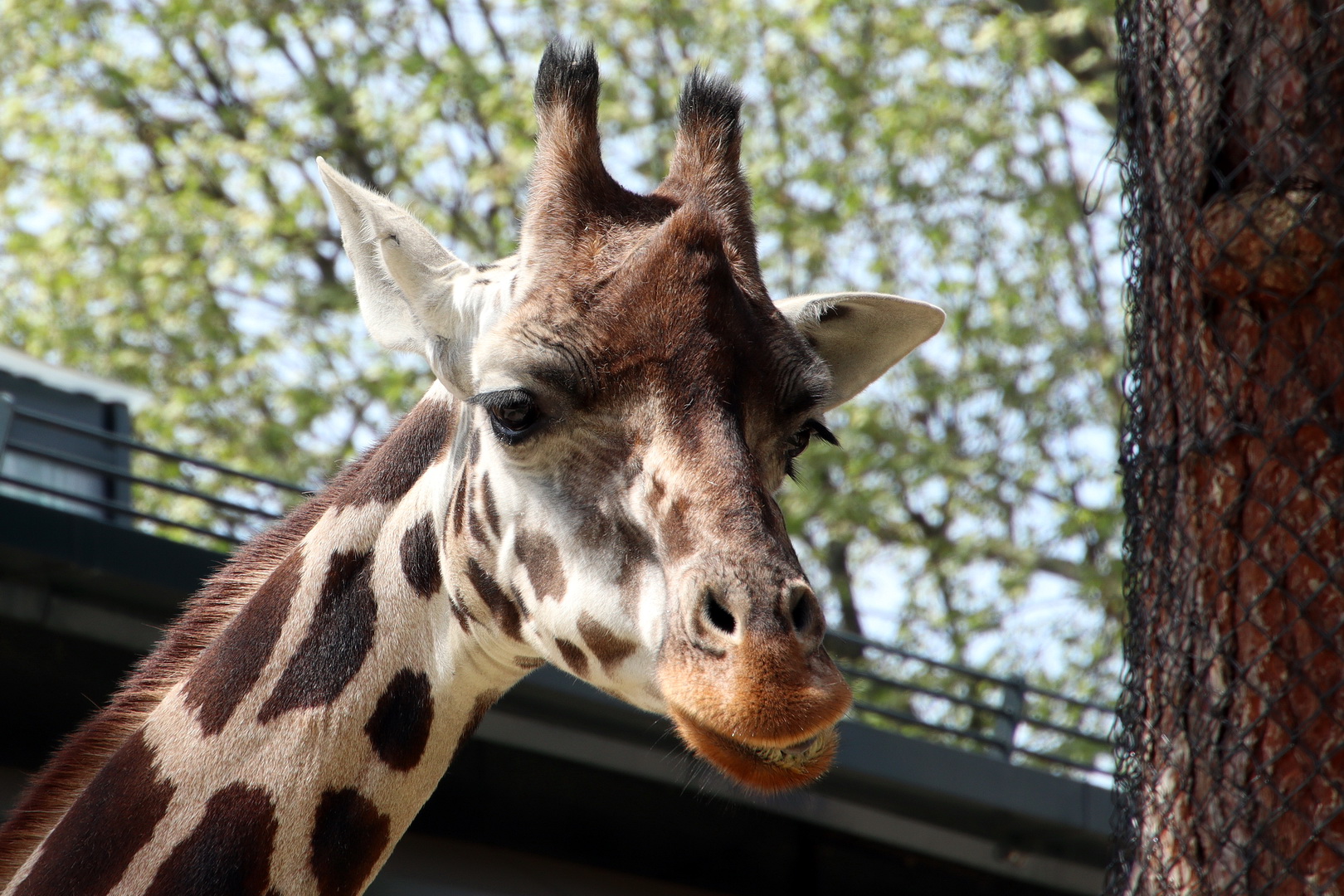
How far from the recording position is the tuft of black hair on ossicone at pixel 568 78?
296 centimetres

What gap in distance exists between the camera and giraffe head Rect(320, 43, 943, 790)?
Result: 2244mm

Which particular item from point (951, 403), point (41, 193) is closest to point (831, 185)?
point (951, 403)

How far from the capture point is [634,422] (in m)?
2.52

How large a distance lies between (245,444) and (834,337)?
10.8 metres

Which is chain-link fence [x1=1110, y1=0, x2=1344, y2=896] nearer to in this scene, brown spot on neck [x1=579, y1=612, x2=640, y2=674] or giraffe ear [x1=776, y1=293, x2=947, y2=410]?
giraffe ear [x1=776, y1=293, x2=947, y2=410]

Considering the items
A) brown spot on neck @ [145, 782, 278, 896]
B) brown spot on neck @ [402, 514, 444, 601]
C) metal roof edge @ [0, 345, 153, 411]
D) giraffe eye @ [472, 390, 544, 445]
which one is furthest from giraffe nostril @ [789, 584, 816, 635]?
metal roof edge @ [0, 345, 153, 411]

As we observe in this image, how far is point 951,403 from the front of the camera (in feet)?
42.5

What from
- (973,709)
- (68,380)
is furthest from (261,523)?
(973,709)

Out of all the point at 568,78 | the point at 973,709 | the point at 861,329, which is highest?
the point at 568,78

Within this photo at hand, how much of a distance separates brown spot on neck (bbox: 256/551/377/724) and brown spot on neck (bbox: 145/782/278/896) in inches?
7.3

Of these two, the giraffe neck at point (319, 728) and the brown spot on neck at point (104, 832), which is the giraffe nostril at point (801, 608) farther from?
the brown spot on neck at point (104, 832)

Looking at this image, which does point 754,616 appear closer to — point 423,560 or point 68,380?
point 423,560

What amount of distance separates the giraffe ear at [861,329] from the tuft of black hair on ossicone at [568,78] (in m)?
0.68

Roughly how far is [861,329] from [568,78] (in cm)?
91
